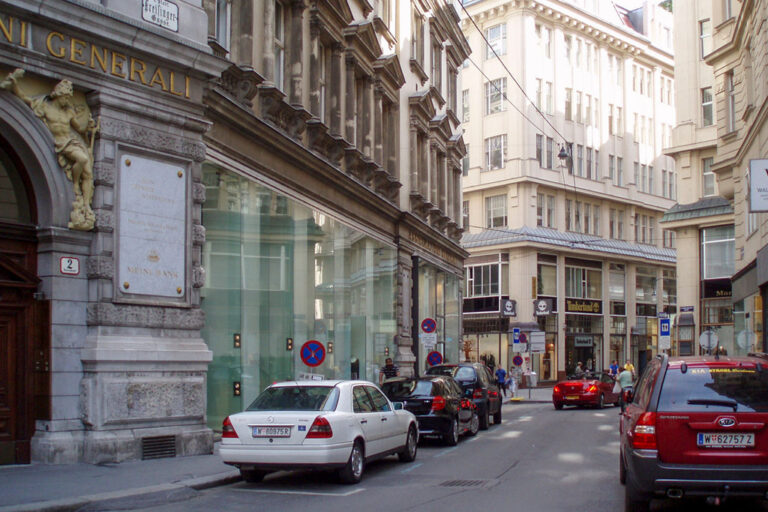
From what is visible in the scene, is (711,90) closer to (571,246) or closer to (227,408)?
(571,246)

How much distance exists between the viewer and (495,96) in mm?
56844

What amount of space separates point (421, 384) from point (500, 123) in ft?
131

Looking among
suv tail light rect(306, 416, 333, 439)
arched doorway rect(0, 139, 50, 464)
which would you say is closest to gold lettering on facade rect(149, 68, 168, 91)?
arched doorway rect(0, 139, 50, 464)

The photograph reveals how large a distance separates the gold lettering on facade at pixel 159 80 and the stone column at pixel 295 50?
6851 mm

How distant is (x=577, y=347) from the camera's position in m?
57.1

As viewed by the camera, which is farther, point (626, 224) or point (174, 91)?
point (626, 224)

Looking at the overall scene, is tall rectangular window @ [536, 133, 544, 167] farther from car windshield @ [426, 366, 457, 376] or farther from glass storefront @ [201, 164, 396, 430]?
car windshield @ [426, 366, 457, 376]

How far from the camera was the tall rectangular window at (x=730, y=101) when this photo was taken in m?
34.2

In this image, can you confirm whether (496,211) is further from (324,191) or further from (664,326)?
(324,191)

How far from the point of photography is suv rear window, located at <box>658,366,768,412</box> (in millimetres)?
8812

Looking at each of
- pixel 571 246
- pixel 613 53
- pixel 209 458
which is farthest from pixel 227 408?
pixel 613 53

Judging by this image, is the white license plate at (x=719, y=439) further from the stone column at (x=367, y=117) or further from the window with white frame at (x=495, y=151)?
the window with white frame at (x=495, y=151)

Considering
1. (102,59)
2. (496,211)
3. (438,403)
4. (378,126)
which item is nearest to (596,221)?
(496,211)

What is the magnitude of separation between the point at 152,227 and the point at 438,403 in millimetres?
6716
